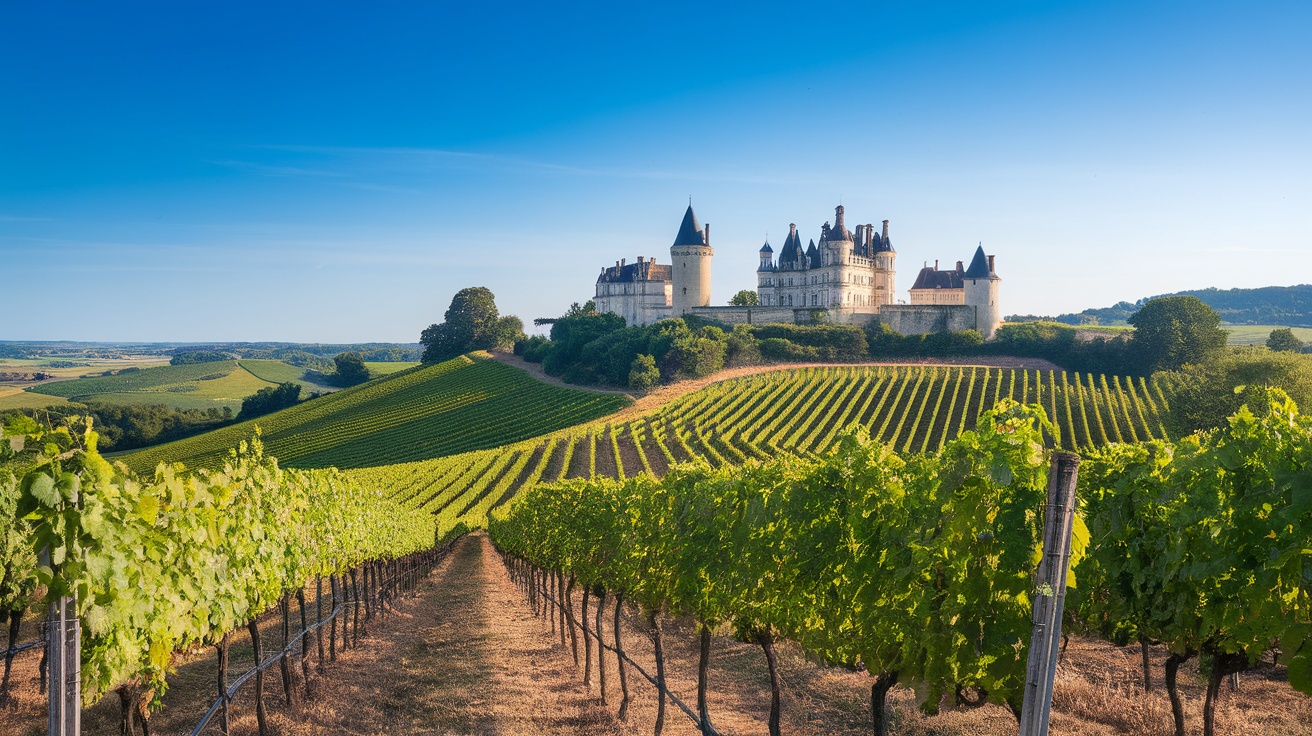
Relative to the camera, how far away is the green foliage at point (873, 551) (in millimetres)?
4219

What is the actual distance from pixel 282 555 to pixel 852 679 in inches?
284

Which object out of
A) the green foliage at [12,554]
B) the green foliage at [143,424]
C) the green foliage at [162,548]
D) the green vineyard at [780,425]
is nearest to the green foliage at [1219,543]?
the green foliage at [162,548]

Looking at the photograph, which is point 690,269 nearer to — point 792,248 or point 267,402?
point 792,248

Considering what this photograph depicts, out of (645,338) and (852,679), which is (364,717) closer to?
(852,679)

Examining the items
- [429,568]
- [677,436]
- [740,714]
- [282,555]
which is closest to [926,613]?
[740,714]

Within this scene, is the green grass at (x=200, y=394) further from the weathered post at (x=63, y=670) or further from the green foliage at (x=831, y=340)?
the weathered post at (x=63, y=670)

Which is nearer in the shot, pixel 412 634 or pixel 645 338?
pixel 412 634

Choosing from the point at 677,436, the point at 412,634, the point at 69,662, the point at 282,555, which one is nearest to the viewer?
the point at 69,662

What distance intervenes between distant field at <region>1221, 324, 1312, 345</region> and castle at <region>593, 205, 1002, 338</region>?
39.3 metres

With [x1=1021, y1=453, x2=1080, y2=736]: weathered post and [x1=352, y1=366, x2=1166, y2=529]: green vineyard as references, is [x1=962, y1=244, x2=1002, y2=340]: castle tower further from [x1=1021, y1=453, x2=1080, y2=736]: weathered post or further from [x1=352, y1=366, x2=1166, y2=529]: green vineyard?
[x1=1021, y1=453, x2=1080, y2=736]: weathered post

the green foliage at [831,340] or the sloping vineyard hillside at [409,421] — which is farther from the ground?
the green foliage at [831,340]

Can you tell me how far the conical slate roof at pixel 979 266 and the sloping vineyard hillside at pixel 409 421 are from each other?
109 ft

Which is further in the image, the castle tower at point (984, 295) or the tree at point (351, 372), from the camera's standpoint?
the tree at point (351, 372)

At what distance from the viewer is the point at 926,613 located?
456 cm
